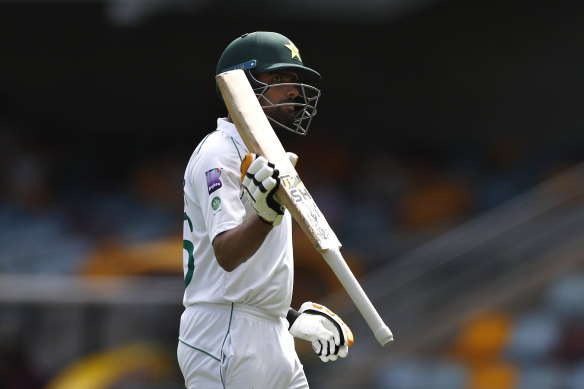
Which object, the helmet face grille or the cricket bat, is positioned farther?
the helmet face grille

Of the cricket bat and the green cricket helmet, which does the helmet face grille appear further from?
the cricket bat

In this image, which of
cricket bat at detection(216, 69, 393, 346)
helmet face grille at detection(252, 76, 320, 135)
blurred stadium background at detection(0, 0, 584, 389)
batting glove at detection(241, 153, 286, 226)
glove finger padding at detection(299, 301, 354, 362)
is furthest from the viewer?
blurred stadium background at detection(0, 0, 584, 389)

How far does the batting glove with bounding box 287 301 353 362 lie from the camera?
3.37 m

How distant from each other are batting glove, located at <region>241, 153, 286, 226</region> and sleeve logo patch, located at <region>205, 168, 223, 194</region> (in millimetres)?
205

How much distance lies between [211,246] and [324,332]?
0.44m

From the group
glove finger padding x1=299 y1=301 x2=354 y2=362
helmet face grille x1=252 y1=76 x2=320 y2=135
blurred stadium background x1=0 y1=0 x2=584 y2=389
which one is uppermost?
helmet face grille x1=252 y1=76 x2=320 y2=135

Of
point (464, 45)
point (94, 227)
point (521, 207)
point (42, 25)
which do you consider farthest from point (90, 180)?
point (521, 207)

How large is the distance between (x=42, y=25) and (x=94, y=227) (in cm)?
307

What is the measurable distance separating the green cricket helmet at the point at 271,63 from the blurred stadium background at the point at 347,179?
4.38 meters

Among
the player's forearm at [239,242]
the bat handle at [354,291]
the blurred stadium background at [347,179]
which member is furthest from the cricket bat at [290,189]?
the blurred stadium background at [347,179]

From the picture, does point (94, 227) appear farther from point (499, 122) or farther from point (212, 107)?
point (499, 122)

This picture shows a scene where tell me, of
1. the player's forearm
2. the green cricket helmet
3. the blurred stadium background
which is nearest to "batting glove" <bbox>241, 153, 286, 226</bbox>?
the player's forearm

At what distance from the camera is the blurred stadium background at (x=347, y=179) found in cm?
830

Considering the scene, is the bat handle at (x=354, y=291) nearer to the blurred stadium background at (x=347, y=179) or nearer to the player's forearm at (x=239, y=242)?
the player's forearm at (x=239, y=242)
